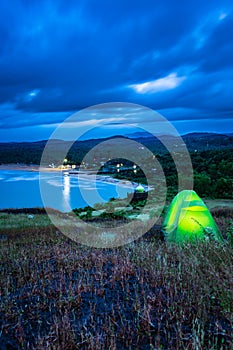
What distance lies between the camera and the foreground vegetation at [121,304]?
11.1ft

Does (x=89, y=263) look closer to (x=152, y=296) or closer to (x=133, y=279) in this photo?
(x=133, y=279)

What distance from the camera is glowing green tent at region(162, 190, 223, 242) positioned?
8.74 meters

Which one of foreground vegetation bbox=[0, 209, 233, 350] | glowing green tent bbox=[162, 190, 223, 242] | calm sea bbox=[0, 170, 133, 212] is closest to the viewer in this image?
foreground vegetation bbox=[0, 209, 233, 350]

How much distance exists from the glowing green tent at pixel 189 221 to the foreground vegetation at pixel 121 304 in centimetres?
213

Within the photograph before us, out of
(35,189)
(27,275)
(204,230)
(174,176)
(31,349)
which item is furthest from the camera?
(35,189)

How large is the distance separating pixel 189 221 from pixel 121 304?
4.92 metres

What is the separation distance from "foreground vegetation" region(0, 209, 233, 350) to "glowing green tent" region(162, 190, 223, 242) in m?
2.13

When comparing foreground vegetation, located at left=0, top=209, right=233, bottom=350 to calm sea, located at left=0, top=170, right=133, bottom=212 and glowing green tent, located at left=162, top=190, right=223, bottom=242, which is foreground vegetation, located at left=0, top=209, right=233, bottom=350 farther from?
calm sea, located at left=0, top=170, right=133, bottom=212

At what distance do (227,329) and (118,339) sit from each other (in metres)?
1.22

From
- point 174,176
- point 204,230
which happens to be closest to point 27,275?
point 204,230

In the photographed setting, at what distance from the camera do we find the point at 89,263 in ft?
21.2

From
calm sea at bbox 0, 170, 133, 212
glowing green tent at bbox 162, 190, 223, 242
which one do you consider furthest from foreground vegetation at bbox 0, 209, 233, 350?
calm sea at bbox 0, 170, 133, 212

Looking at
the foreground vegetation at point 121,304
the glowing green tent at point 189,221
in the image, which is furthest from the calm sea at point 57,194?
the foreground vegetation at point 121,304

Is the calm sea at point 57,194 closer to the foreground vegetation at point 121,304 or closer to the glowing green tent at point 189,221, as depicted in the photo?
the glowing green tent at point 189,221
